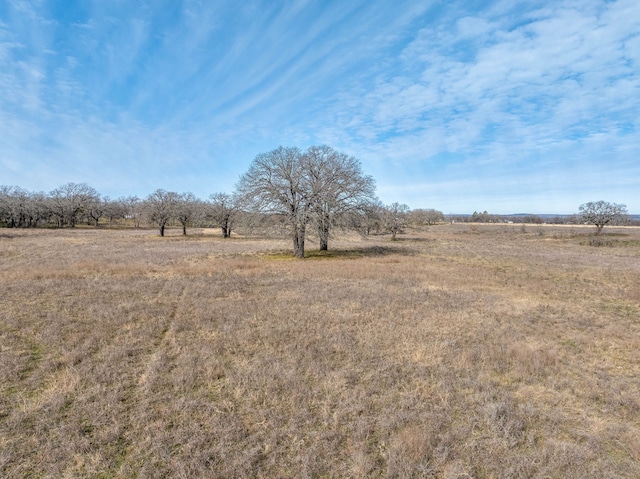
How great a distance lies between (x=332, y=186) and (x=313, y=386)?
23.4m

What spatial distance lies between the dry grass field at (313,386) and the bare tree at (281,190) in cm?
1468

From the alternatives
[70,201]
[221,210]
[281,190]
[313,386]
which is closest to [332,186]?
[281,190]

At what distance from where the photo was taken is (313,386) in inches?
257

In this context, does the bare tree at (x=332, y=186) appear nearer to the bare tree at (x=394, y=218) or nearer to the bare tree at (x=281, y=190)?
the bare tree at (x=281, y=190)

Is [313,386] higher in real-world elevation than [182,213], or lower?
lower

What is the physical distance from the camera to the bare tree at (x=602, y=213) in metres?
58.3

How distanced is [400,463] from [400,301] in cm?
937

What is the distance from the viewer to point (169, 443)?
474 cm

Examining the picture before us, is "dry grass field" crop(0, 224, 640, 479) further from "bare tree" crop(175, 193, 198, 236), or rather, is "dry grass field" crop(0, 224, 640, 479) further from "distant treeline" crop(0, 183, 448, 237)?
"bare tree" crop(175, 193, 198, 236)

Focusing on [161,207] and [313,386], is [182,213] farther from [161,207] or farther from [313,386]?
[313,386]

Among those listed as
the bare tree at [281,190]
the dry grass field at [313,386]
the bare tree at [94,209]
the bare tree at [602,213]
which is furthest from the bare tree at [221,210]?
the bare tree at [602,213]

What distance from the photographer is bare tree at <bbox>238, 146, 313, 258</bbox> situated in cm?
2758

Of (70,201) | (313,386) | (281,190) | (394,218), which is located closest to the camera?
(313,386)

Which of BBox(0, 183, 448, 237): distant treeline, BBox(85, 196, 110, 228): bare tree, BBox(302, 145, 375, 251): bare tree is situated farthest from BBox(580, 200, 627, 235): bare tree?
BBox(85, 196, 110, 228): bare tree
